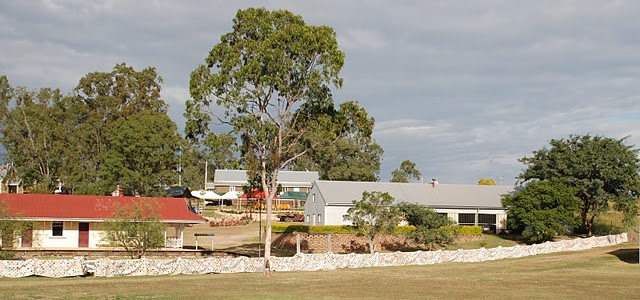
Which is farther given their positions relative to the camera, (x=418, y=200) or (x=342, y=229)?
(x=418, y=200)

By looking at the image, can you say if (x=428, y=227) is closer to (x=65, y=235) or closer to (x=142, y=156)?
(x=65, y=235)

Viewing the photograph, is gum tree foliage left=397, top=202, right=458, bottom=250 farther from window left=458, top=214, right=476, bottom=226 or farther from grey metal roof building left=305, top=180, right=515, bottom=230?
window left=458, top=214, right=476, bottom=226

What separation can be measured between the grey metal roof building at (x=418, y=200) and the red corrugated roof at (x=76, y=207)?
14192 millimetres

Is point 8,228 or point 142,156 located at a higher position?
point 142,156

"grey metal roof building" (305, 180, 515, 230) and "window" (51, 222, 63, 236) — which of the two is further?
"grey metal roof building" (305, 180, 515, 230)

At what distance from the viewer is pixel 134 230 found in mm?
44219

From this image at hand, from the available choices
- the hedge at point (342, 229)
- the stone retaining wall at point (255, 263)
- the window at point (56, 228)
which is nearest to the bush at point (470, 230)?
the hedge at point (342, 229)

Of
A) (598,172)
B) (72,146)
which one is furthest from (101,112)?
(598,172)

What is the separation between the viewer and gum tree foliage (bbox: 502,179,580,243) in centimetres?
6006

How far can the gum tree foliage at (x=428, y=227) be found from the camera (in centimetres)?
5675

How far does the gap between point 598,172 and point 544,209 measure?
8005mm

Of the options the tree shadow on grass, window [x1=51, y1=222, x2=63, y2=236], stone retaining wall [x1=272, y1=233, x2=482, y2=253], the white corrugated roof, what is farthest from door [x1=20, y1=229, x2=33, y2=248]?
the tree shadow on grass

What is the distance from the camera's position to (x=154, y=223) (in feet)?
147

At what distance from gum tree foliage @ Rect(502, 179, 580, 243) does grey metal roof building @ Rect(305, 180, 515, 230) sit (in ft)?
19.6
